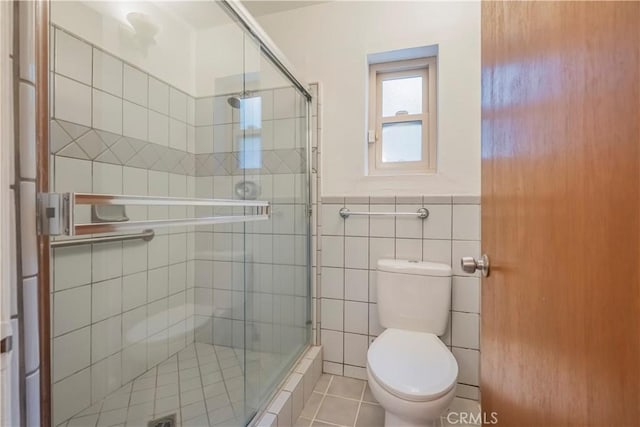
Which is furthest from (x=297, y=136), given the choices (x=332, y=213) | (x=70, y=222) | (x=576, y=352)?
(x=576, y=352)

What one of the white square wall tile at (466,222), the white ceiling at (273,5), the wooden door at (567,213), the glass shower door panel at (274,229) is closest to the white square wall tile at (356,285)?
the glass shower door panel at (274,229)

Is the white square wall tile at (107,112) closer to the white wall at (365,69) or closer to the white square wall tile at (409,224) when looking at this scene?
the white wall at (365,69)

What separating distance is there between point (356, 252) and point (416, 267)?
1.19ft

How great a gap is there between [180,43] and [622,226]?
1.95m

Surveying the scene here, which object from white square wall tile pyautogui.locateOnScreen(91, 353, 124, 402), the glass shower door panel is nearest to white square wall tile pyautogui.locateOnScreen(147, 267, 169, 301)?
white square wall tile pyautogui.locateOnScreen(91, 353, 124, 402)

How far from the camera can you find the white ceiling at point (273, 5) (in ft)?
5.92

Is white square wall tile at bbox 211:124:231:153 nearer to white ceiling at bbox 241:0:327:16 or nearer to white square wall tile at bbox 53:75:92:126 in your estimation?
→ white square wall tile at bbox 53:75:92:126

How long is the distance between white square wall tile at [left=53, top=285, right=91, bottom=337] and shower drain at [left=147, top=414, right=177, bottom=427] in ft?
1.58

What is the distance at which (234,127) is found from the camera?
159 centimetres

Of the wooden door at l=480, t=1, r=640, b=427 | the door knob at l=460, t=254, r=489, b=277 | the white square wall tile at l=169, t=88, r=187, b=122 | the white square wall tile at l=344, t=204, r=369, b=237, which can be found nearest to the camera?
the wooden door at l=480, t=1, r=640, b=427

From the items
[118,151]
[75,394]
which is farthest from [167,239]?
[75,394]

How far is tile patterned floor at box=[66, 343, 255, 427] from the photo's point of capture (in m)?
1.20

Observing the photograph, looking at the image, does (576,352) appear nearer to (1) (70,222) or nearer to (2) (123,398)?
(1) (70,222)

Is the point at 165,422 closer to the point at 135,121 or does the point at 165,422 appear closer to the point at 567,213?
the point at 135,121
